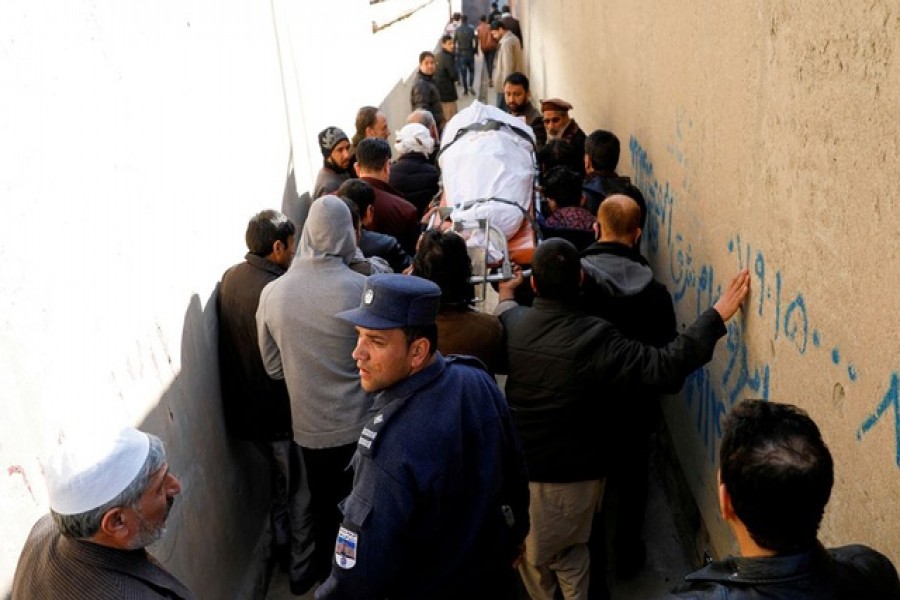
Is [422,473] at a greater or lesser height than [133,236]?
lesser

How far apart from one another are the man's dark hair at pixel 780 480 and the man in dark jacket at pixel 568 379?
1432 mm

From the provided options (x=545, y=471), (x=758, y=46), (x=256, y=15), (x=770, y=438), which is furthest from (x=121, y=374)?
(x=256, y=15)

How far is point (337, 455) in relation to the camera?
12.4 feet

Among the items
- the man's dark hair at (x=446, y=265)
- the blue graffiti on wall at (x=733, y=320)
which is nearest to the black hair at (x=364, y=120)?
the blue graffiti on wall at (x=733, y=320)

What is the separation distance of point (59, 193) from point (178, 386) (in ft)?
3.61

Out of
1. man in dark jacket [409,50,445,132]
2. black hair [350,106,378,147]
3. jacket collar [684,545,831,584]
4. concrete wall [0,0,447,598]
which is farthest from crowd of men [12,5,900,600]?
man in dark jacket [409,50,445,132]

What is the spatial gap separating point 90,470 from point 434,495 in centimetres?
91

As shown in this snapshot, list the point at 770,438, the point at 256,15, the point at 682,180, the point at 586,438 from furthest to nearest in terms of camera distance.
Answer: the point at 256,15 < the point at 682,180 < the point at 586,438 < the point at 770,438

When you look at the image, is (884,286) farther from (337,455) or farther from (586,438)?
(337,455)

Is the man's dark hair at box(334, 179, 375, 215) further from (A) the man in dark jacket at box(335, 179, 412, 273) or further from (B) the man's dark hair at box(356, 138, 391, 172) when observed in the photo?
(B) the man's dark hair at box(356, 138, 391, 172)

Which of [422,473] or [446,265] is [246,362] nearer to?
[446,265]

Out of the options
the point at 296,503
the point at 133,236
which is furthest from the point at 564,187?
the point at 133,236

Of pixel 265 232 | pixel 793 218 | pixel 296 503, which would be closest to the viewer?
pixel 793 218

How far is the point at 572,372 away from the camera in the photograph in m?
3.21
